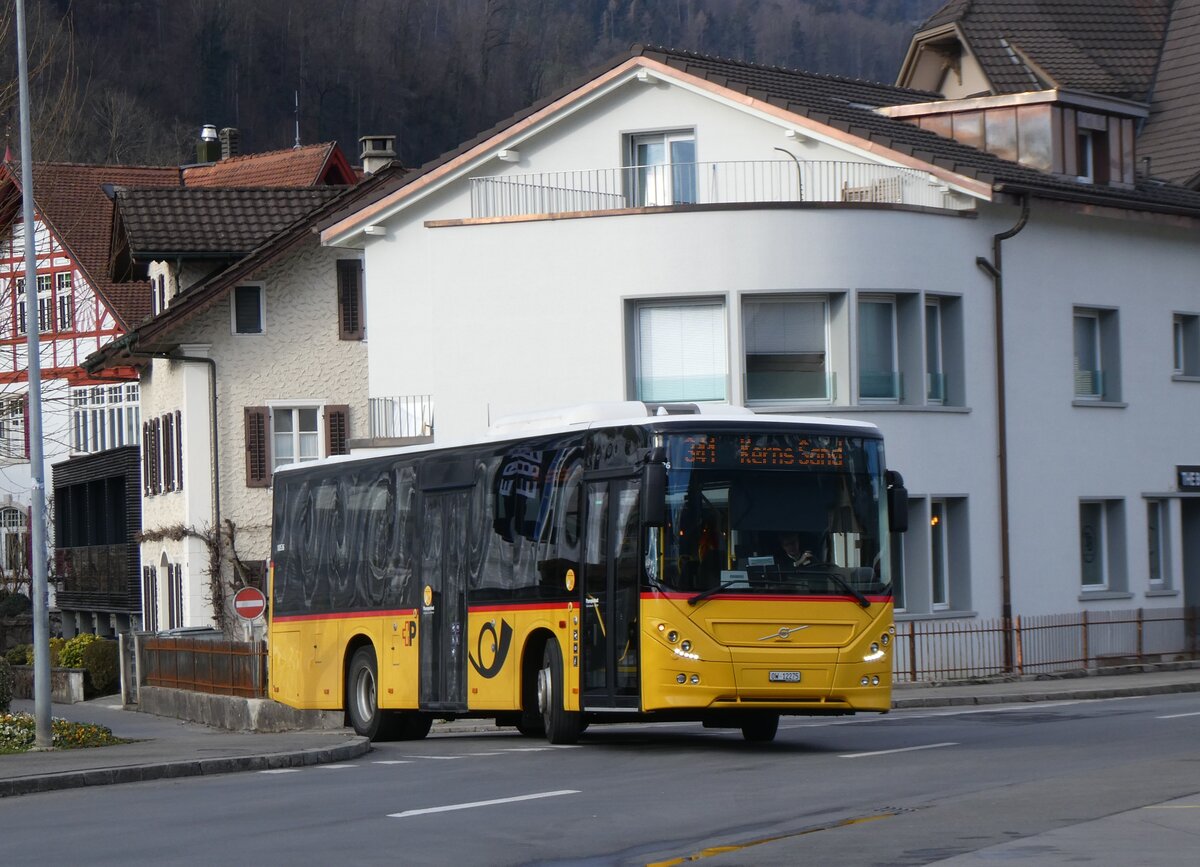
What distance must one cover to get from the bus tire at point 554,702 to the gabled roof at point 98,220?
36.7 metres

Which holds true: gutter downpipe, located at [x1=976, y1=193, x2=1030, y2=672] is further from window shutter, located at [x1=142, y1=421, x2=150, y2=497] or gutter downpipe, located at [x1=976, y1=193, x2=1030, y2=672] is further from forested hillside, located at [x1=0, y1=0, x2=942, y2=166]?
forested hillside, located at [x1=0, y1=0, x2=942, y2=166]

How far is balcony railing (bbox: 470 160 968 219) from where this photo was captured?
33.1m

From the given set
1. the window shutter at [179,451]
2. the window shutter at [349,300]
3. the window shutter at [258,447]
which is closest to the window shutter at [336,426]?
the window shutter at [258,447]

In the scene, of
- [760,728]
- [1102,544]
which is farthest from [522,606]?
[1102,544]

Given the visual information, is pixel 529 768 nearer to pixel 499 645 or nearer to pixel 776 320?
pixel 499 645

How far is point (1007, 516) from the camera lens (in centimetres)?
3284

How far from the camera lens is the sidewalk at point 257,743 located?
17734 millimetres

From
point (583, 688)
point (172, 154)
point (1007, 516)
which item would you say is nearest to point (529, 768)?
point (583, 688)

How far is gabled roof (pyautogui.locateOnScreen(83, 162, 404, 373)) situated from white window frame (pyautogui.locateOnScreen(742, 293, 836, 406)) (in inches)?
627

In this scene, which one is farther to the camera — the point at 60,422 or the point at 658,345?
the point at 60,422

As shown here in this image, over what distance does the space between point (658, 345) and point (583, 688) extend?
13.7m

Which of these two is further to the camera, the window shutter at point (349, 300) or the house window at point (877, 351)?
the window shutter at point (349, 300)

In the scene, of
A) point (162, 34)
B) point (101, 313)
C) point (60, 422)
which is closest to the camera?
point (101, 313)

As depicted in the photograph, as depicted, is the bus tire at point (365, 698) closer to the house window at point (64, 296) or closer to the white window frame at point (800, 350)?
the white window frame at point (800, 350)
